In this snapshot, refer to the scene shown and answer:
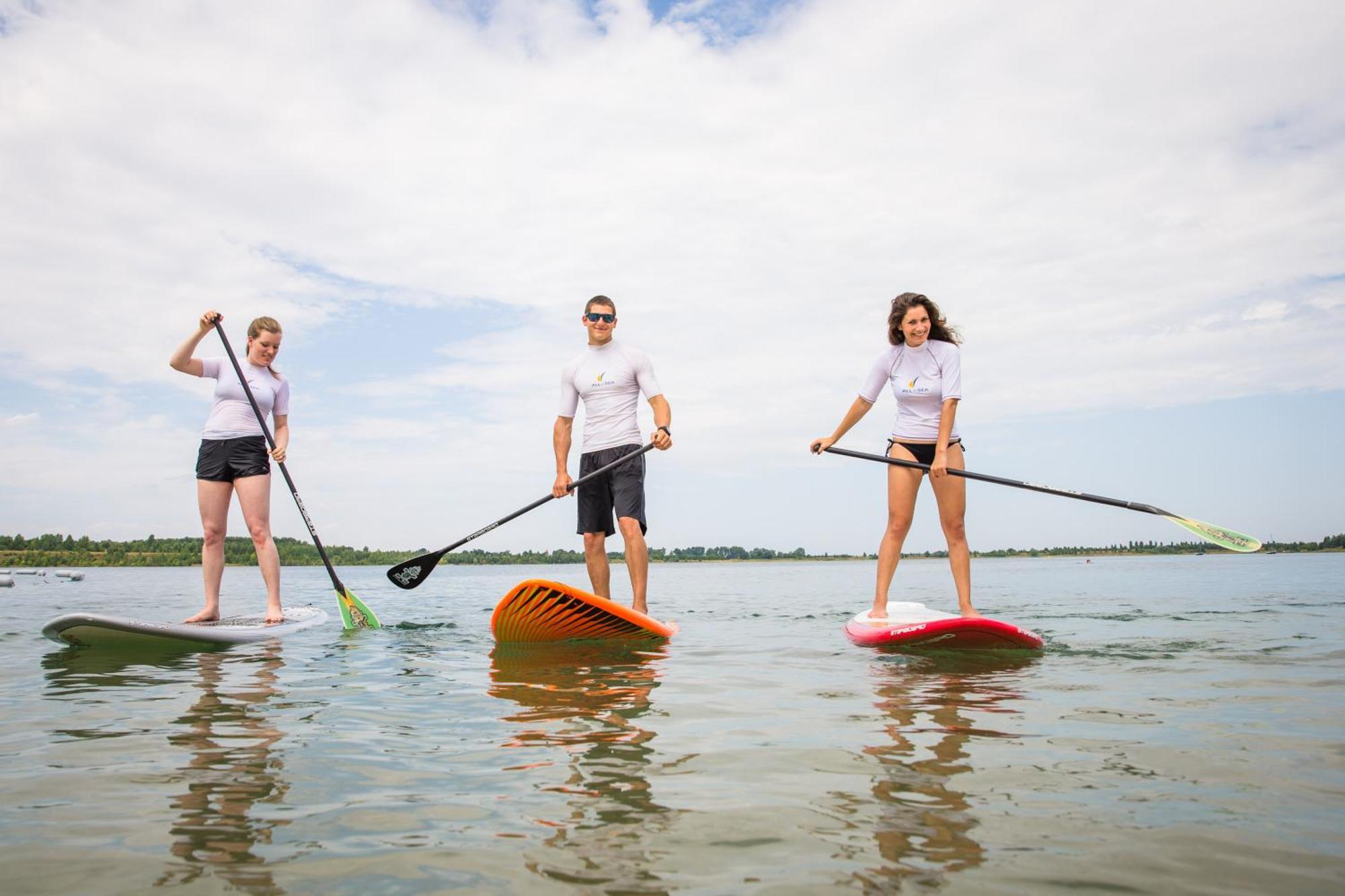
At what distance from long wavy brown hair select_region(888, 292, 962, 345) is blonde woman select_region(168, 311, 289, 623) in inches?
217

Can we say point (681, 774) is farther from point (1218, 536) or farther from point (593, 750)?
point (1218, 536)

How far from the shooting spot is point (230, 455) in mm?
7559

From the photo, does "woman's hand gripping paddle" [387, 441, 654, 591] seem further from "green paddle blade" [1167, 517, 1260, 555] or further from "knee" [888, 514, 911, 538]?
"green paddle blade" [1167, 517, 1260, 555]

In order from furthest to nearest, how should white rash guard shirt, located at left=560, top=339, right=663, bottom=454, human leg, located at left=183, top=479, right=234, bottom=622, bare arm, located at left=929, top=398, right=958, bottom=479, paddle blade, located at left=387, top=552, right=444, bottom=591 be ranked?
paddle blade, located at left=387, top=552, right=444, bottom=591, white rash guard shirt, located at left=560, top=339, right=663, bottom=454, human leg, located at left=183, top=479, right=234, bottom=622, bare arm, located at left=929, top=398, right=958, bottom=479

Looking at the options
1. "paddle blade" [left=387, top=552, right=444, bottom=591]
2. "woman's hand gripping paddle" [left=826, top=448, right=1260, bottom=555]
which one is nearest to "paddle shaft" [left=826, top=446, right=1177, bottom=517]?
"woman's hand gripping paddle" [left=826, top=448, right=1260, bottom=555]

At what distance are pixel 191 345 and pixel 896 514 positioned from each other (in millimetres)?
6143

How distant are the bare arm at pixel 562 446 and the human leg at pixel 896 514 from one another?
2902 millimetres

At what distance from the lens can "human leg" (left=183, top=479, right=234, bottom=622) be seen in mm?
7508

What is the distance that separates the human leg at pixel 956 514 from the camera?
6918mm

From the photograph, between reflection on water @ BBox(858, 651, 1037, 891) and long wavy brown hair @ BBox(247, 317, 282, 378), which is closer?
reflection on water @ BBox(858, 651, 1037, 891)

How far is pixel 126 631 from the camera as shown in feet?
21.7

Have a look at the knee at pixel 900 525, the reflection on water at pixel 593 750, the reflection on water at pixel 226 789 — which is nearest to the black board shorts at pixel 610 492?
the reflection on water at pixel 593 750

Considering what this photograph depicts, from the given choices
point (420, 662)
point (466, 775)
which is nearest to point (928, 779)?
point (466, 775)

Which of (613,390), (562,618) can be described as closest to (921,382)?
(613,390)
